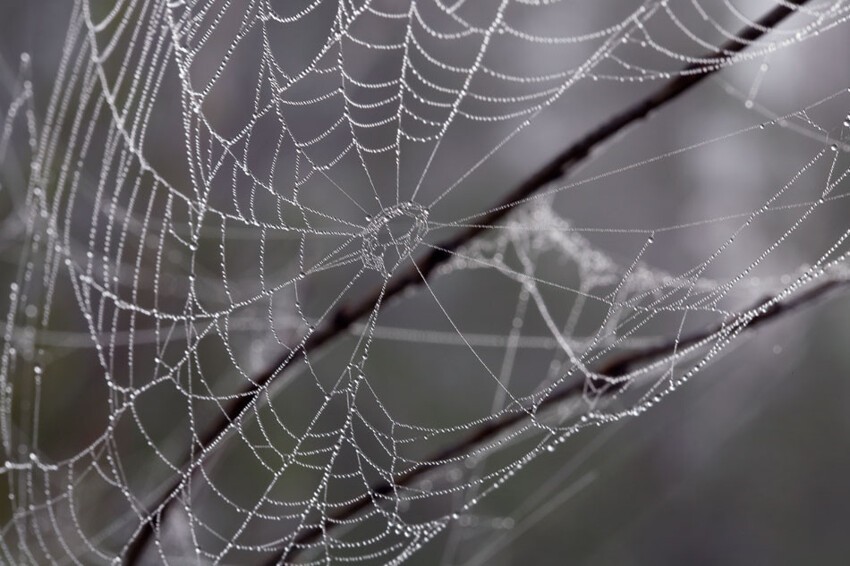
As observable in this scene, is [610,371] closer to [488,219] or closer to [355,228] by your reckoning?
Result: [488,219]

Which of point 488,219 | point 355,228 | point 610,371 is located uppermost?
point 355,228

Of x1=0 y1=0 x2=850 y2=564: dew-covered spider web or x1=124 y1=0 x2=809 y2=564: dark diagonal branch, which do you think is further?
x1=0 y1=0 x2=850 y2=564: dew-covered spider web

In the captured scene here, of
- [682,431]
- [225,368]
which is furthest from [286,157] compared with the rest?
[682,431]

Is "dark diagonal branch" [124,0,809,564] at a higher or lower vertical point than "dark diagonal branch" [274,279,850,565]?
Answer: higher

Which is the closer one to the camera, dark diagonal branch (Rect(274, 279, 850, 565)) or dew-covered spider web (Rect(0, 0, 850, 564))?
dark diagonal branch (Rect(274, 279, 850, 565))

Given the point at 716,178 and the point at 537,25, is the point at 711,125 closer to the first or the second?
the point at 716,178

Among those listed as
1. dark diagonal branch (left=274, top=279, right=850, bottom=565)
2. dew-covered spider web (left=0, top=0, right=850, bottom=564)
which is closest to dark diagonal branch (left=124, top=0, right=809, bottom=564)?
dark diagonal branch (left=274, top=279, right=850, bottom=565)

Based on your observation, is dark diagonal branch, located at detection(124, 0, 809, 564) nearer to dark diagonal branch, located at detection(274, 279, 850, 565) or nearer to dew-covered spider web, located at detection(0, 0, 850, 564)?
dark diagonal branch, located at detection(274, 279, 850, 565)

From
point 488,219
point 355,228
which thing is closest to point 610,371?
point 488,219
